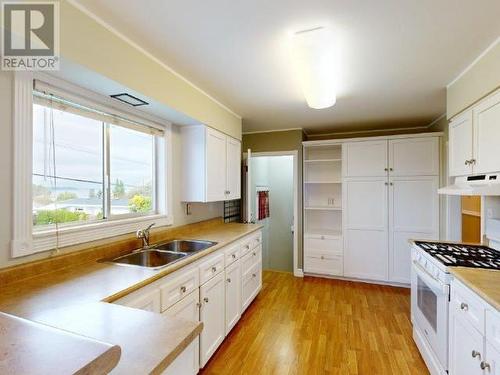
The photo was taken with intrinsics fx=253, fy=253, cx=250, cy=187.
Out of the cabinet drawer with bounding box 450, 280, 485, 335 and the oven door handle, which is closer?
the cabinet drawer with bounding box 450, 280, 485, 335

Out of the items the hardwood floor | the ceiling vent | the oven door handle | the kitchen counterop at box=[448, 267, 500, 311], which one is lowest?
the hardwood floor

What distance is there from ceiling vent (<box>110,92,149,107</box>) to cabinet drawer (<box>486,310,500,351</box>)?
2.42 meters

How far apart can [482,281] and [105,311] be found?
1.85 meters

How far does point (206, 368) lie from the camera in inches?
76.8

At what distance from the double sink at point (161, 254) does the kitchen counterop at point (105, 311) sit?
0.82 feet

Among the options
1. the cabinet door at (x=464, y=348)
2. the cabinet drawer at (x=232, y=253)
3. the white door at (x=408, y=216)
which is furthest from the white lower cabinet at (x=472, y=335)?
the white door at (x=408, y=216)

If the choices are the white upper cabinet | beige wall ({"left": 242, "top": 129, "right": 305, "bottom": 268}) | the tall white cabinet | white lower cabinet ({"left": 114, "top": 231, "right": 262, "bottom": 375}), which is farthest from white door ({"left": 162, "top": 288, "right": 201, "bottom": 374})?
the tall white cabinet

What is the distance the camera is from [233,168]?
3383 mm

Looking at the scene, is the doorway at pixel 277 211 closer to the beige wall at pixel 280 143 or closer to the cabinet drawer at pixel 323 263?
the beige wall at pixel 280 143

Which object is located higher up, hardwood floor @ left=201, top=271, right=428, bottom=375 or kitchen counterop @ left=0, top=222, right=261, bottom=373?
kitchen counterop @ left=0, top=222, right=261, bottom=373

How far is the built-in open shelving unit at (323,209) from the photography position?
388 cm

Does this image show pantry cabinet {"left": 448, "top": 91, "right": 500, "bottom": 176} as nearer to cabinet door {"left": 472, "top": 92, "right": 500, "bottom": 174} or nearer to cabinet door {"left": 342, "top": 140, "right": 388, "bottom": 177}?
cabinet door {"left": 472, "top": 92, "right": 500, "bottom": 174}

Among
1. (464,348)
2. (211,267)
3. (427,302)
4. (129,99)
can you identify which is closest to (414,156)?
(427,302)

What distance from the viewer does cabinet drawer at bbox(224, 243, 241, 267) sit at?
7.61ft
